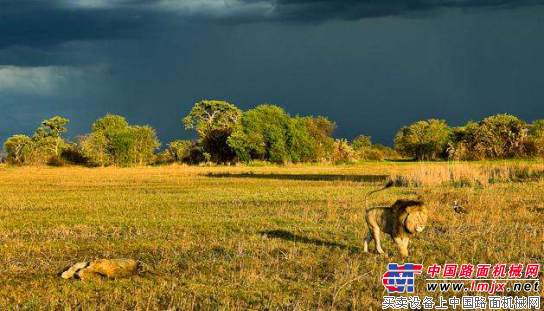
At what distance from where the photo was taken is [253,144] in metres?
70.4

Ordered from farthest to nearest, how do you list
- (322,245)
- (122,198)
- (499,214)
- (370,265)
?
(122,198) → (499,214) → (322,245) → (370,265)

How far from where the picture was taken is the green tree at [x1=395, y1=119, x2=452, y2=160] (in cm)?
8731

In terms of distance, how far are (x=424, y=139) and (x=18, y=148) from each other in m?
67.8

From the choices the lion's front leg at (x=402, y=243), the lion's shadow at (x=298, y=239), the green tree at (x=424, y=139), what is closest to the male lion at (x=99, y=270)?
the lion's shadow at (x=298, y=239)

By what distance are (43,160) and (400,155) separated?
64.5m

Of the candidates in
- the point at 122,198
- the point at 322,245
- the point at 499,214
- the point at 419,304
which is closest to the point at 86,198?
the point at 122,198

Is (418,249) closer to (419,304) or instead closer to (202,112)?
(419,304)

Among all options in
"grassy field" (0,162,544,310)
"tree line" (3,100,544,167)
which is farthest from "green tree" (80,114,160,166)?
"grassy field" (0,162,544,310)

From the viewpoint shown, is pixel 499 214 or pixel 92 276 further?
pixel 499 214

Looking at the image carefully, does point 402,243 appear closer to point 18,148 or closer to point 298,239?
point 298,239

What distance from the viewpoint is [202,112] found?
324ft

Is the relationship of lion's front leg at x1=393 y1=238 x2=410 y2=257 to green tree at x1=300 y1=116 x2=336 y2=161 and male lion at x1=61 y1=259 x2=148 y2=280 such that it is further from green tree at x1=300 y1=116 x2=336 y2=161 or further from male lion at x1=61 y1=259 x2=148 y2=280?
green tree at x1=300 y1=116 x2=336 y2=161

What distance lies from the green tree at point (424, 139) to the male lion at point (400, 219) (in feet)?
254

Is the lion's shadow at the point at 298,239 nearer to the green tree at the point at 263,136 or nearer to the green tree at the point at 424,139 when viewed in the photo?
the green tree at the point at 263,136
